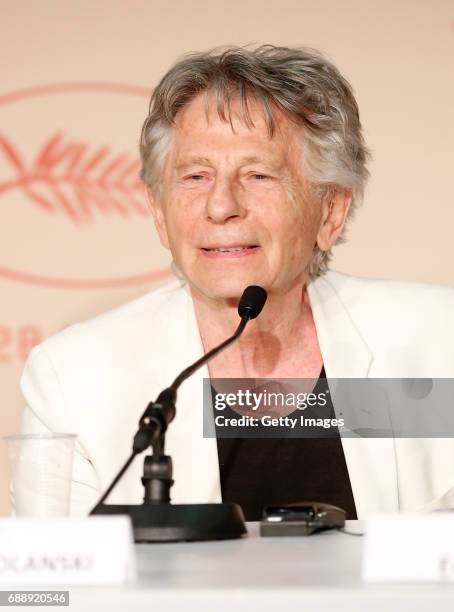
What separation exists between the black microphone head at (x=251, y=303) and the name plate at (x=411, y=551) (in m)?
0.75

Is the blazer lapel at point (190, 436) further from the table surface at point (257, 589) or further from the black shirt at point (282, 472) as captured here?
the table surface at point (257, 589)

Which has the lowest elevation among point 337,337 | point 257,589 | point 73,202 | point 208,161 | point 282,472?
point 257,589

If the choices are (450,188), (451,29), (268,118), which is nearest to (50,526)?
(268,118)

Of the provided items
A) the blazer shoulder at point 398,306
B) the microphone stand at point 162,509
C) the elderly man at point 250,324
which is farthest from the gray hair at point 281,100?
the microphone stand at point 162,509

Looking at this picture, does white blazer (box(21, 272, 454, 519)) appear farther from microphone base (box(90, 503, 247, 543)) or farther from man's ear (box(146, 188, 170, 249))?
microphone base (box(90, 503, 247, 543))

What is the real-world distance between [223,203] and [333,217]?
15.0 inches

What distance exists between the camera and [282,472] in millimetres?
2018

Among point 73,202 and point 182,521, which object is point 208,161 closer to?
point 73,202

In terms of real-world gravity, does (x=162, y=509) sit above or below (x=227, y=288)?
below

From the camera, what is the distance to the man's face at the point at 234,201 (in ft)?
6.56

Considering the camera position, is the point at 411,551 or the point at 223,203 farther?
the point at 223,203

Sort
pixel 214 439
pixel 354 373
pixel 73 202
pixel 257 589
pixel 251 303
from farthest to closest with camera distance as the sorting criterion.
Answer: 1. pixel 73 202
2. pixel 354 373
3. pixel 214 439
4. pixel 251 303
5. pixel 257 589

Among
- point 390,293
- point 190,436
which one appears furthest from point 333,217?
point 190,436

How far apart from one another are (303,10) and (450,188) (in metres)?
0.62
